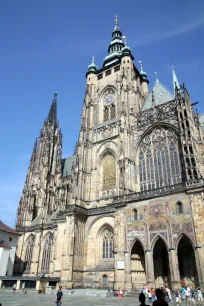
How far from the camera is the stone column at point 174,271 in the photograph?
56.6 ft

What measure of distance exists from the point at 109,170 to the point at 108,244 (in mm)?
8641

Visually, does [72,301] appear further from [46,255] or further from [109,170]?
[46,255]

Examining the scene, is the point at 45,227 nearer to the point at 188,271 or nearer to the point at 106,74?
the point at 188,271

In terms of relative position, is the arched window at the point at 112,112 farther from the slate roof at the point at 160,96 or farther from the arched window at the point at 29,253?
the arched window at the point at 29,253

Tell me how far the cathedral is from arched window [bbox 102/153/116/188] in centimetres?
14

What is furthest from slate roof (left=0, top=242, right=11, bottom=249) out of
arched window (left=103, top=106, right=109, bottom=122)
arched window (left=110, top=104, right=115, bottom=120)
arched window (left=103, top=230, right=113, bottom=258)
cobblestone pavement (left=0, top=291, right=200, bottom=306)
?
arched window (left=110, top=104, right=115, bottom=120)

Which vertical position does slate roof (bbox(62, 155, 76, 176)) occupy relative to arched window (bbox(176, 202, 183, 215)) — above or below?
above

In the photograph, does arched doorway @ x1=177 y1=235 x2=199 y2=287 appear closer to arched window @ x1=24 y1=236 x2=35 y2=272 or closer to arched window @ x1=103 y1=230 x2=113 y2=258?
arched window @ x1=103 y1=230 x2=113 y2=258

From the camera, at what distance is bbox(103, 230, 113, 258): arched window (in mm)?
25109

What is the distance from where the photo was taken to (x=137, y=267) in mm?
20812

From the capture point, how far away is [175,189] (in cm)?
2011

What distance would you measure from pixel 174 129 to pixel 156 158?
12.0 ft

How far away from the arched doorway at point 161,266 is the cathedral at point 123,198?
0.08 metres

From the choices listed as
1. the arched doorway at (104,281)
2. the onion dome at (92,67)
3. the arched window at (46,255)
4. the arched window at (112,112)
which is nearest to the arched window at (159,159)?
the arched window at (112,112)
